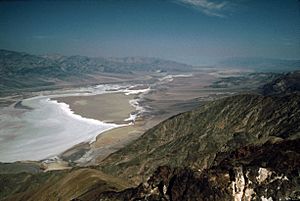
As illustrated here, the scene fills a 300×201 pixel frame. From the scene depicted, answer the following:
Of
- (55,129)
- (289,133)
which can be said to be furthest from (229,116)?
(55,129)

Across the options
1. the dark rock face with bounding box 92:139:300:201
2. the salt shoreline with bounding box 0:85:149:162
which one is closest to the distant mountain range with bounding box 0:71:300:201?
the dark rock face with bounding box 92:139:300:201

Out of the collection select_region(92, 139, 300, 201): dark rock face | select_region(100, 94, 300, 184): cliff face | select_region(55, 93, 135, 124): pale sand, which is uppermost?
select_region(92, 139, 300, 201): dark rock face

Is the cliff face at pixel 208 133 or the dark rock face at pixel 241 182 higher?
the dark rock face at pixel 241 182

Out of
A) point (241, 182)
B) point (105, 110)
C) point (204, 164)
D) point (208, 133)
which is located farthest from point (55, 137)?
point (241, 182)

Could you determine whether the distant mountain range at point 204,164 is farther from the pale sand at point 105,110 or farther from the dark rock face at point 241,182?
the pale sand at point 105,110

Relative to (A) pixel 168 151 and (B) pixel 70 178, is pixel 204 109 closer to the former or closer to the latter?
(A) pixel 168 151

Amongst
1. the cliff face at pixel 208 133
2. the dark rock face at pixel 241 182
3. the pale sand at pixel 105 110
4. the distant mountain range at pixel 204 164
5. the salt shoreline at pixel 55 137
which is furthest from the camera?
the pale sand at pixel 105 110

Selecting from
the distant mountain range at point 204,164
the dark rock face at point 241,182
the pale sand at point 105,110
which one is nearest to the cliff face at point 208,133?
the distant mountain range at point 204,164

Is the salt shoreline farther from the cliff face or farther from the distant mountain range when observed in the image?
the cliff face
